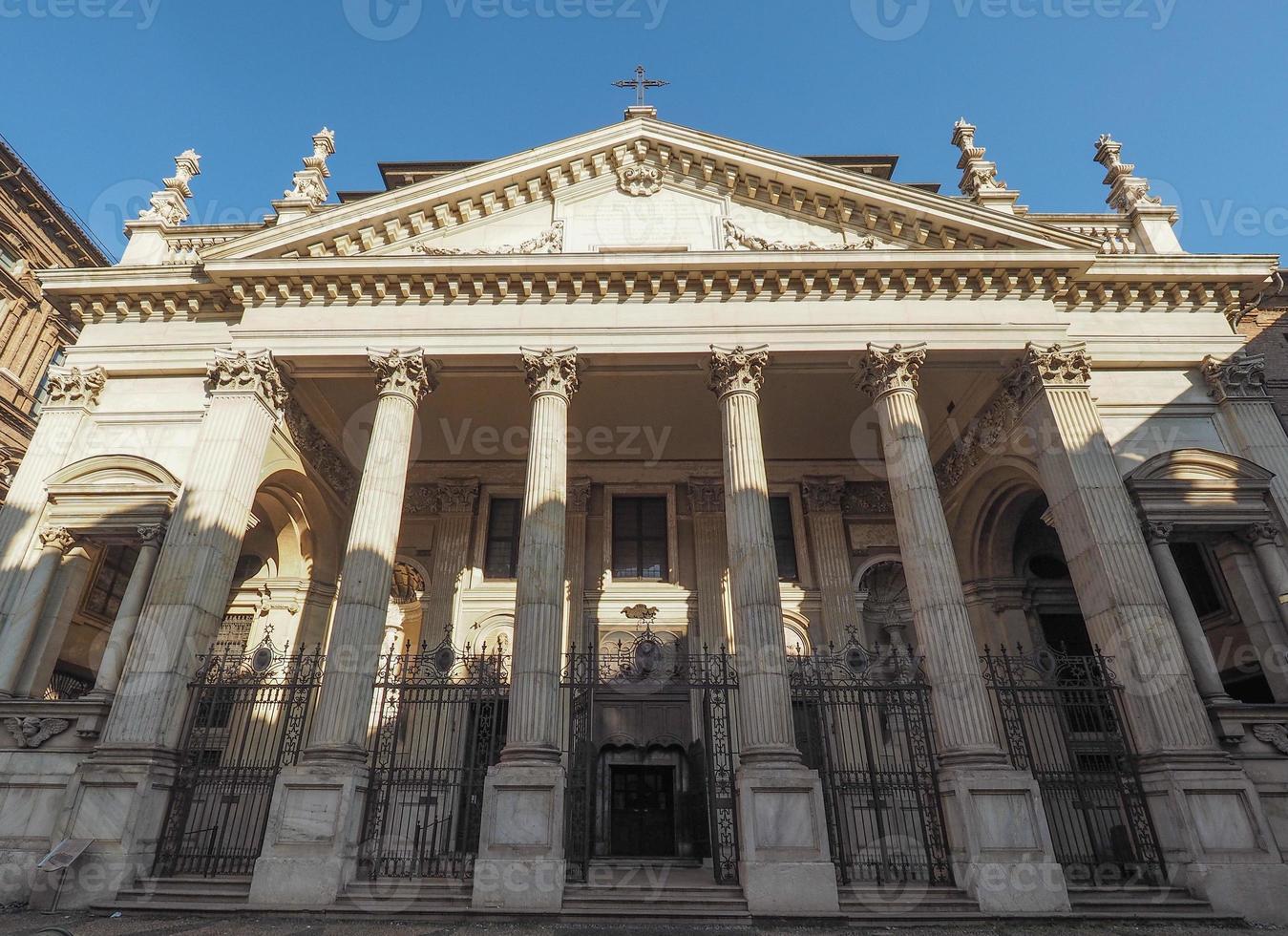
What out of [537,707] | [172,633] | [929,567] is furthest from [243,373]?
[929,567]

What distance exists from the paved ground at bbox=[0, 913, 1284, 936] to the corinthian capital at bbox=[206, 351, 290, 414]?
8.80 metres

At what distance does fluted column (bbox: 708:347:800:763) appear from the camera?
1115 centimetres

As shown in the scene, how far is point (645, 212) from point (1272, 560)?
46.4 ft

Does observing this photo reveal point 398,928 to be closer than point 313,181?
Yes

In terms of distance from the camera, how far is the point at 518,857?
391 inches

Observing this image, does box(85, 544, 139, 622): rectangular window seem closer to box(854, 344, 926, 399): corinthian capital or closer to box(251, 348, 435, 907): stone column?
box(251, 348, 435, 907): stone column

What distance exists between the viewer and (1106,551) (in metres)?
12.6

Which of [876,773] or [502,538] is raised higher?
[502,538]

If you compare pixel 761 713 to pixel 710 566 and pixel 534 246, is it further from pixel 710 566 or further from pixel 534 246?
pixel 534 246

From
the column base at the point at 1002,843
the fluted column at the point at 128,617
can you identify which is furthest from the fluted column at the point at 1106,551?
the fluted column at the point at 128,617

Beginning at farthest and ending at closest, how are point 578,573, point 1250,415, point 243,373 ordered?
1. point 578,573
2. point 1250,415
3. point 243,373

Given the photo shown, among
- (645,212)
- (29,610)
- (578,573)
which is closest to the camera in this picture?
(29,610)

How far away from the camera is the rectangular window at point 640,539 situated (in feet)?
64.9

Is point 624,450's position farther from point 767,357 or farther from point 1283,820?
point 1283,820
